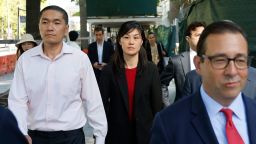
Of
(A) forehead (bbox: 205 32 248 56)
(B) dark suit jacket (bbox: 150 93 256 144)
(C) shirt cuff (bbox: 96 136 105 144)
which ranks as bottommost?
(C) shirt cuff (bbox: 96 136 105 144)

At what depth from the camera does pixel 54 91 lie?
405 cm

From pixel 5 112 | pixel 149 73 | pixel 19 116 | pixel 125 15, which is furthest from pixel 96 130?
pixel 125 15

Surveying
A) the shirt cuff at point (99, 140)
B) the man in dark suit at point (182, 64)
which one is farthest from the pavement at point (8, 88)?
the shirt cuff at point (99, 140)

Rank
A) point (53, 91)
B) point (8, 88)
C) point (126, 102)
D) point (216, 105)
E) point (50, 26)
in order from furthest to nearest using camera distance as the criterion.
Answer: point (8, 88) < point (126, 102) < point (50, 26) < point (53, 91) < point (216, 105)

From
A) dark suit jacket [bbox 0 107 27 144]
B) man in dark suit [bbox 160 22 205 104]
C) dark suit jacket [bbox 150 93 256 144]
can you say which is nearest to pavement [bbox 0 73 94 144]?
man in dark suit [bbox 160 22 205 104]

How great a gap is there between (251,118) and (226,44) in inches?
13.7

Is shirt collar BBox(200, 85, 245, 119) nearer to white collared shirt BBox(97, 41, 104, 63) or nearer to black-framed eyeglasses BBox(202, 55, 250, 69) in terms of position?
black-framed eyeglasses BBox(202, 55, 250, 69)

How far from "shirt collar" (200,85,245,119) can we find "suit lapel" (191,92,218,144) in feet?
0.07

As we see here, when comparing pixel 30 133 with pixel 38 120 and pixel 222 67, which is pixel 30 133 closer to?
pixel 38 120

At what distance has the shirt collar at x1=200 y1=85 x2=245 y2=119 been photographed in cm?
219

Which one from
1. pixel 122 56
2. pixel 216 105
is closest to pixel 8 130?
pixel 216 105

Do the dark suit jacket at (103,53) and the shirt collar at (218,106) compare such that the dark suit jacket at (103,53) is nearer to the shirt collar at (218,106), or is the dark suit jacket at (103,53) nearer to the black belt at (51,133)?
the black belt at (51,133)

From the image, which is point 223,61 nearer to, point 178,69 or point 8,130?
point 8,130

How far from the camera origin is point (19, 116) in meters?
3.98
